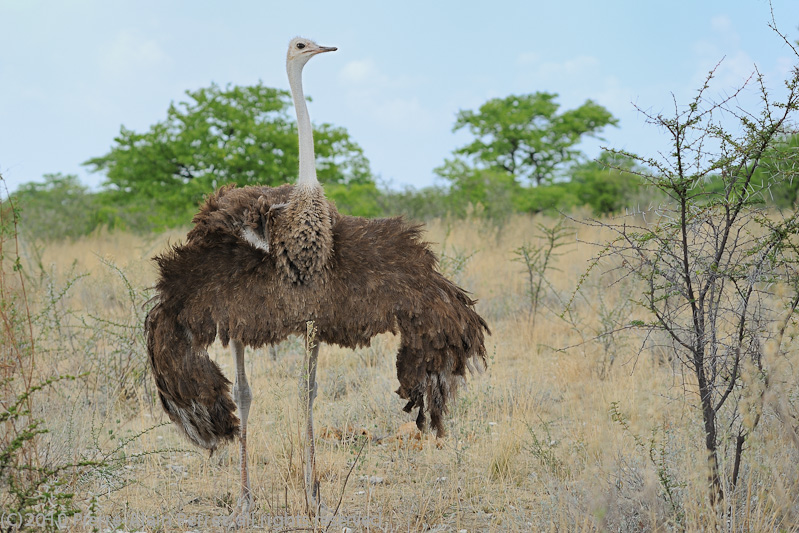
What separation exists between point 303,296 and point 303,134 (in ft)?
3.25

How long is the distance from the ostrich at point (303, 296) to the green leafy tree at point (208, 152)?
14007mm

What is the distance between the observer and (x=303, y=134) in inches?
171

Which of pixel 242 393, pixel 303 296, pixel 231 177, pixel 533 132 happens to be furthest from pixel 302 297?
pixel 533 132

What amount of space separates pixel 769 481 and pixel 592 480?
31.7 inches

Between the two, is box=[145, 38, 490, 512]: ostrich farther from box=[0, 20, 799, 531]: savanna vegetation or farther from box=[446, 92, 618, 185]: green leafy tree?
box=[446, 92, 618, 185]: green leafy tree

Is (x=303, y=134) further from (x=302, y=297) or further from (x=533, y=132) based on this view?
(x=533, y=132)

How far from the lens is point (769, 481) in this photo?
373cm

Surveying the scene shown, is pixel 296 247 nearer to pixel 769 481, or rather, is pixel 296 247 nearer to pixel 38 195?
pixel 769 481

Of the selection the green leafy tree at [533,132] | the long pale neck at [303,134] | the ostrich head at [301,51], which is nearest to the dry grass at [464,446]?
the long pale neck at [303,134]

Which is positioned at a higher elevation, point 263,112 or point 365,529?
point 263,112

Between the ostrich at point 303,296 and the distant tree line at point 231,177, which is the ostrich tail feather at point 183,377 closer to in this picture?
the ostrich at point 303,296

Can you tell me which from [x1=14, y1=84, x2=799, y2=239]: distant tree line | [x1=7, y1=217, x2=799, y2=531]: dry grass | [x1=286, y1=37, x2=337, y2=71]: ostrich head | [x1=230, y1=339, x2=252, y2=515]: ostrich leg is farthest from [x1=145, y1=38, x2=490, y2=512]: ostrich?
[x1=14, y1=84, x2=799, y2=239]: distant tree line

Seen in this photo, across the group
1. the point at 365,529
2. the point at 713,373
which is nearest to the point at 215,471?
the point at 365,529

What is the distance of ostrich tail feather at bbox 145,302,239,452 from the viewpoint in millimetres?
4012
